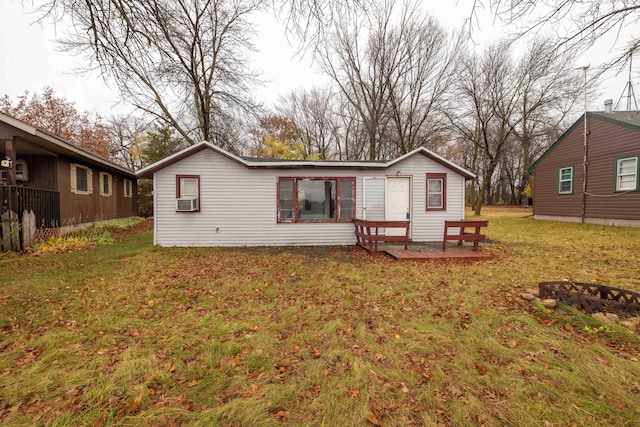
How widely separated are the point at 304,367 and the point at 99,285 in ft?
15.5

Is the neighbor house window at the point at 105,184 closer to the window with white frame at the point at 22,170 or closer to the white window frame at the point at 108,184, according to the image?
the white window frame at the point at 108,184

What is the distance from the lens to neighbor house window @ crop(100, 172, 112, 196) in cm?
1411

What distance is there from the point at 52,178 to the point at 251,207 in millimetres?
8027

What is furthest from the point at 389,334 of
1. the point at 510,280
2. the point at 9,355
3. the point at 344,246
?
the point at 344,246

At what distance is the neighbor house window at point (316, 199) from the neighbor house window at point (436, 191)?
9.22 feet

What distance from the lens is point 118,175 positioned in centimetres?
1616

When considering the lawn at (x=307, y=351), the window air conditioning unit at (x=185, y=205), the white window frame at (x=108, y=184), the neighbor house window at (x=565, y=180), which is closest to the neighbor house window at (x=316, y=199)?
the window air conditioning unit at (x=185, y=205)

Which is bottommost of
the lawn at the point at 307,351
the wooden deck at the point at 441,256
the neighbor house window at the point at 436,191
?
the lawn at the point at 307,351

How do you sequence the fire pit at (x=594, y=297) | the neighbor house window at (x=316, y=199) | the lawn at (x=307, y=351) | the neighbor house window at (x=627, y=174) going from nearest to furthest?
the lawn at (x=307, y=351), the fire pit at (x=594, y=297), the neighbor house window at (x=316, y=199), the neighbor house window at (x=627, y=174)

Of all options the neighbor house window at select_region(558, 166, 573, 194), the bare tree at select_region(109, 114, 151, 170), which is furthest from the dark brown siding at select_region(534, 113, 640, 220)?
the bare tree at select_region(109, 114, 151, 170)

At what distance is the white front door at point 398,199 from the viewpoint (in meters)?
9.95

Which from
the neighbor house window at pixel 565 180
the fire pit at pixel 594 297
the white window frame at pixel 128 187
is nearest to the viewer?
the fire pit at pixel 594 297

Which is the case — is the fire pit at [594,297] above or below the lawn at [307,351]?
above

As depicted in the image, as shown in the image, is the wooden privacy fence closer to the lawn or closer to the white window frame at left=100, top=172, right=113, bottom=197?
the lawn
